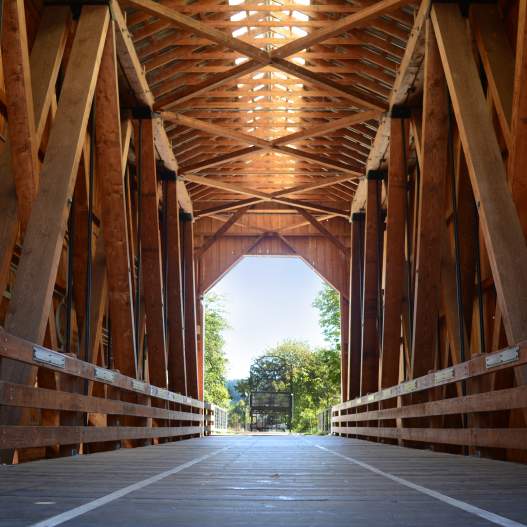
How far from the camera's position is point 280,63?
971 centimetres

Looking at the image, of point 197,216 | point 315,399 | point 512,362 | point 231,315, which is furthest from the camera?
point 231,315

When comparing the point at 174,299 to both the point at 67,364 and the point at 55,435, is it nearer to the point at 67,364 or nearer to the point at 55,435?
the point at 67,364

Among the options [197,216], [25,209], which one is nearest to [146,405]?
[25,209]

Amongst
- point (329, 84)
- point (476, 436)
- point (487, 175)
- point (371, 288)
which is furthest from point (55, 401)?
point (371, 288)

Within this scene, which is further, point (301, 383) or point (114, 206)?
point (301, 383)

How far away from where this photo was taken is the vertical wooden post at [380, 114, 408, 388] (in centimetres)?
1070

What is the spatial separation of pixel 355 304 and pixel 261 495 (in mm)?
13312

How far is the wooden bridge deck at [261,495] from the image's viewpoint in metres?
2.10

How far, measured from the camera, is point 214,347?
40531 mm

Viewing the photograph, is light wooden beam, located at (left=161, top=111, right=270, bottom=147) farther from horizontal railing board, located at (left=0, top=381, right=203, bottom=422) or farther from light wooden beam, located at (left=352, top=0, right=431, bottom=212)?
horizontal railing board, located at (left=0, top=381, right=203, bottom=422)

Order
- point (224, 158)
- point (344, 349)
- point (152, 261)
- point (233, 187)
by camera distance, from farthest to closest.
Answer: point (344, 349) → point (233, 187) → point (224, 158) → point (152, 261)

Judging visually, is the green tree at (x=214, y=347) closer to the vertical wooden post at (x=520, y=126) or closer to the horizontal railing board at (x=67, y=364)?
the horizontal railing board at (x=67, y=364)

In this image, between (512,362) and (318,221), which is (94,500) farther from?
(318,221)

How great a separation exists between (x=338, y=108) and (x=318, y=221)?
647cm
